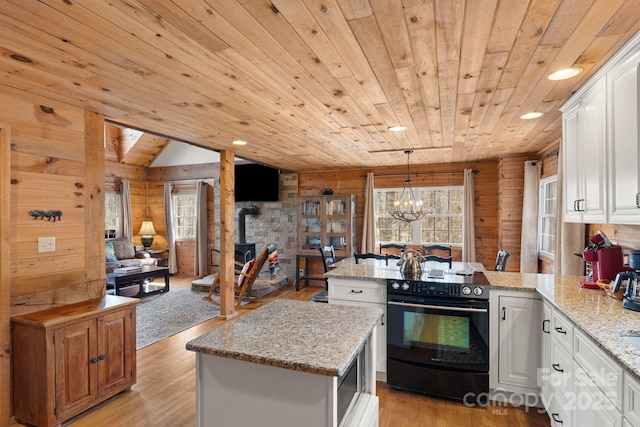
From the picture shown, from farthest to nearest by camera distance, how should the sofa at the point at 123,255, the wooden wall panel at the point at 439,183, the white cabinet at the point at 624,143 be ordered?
the sofa at the point at 123,255
the wooden wall panel at the point at 439,183
the white cabinet at the point at 624,143

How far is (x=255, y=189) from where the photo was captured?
710 centimetres

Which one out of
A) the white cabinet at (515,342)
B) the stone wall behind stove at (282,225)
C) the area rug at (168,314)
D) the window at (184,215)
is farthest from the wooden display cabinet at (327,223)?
the white cabinet at (515,342)

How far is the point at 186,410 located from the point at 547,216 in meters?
4.82

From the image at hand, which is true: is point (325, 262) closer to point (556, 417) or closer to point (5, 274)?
point (556, 417)

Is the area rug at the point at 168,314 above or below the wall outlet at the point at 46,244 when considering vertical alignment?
below

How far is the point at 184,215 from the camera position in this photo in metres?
8.30

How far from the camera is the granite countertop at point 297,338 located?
4.24ft

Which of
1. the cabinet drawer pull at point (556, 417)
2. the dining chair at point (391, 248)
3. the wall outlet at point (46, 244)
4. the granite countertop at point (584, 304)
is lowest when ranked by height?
the cabinet drawer pull at point (556, 417)

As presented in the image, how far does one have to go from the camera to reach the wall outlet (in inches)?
98.1

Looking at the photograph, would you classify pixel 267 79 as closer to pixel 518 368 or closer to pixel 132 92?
pixel 132 92

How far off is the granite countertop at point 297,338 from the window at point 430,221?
14.8 ft

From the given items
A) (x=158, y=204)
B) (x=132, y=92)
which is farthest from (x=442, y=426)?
(x=158, y=204)

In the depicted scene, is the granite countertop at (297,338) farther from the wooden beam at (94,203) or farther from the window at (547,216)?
the window at (547,216)

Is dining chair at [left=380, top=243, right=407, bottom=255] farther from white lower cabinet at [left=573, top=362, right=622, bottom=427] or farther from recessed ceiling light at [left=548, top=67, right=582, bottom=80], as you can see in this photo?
white lower cabinet at [left=573, top=362, right=622, bottom=427]
